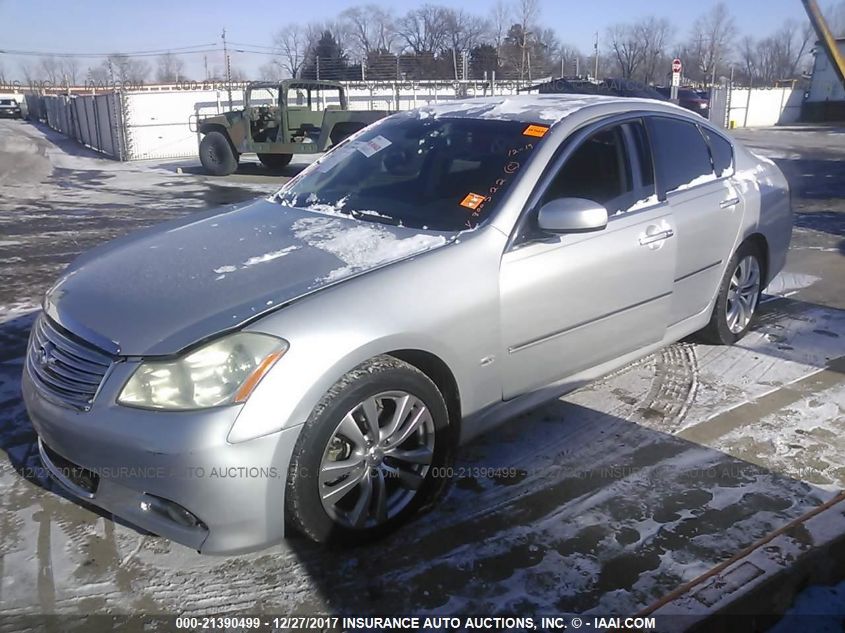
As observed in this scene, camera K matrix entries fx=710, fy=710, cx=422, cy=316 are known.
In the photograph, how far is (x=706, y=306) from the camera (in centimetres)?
427

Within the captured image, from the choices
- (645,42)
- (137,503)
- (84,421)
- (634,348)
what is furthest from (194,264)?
(645,42)

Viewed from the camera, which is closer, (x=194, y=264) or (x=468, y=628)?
(x=468, y=628)

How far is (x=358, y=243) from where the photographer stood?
2957 millimetres

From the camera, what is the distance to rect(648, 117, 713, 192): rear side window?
3.86 m

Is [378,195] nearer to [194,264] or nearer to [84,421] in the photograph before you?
[194,264]

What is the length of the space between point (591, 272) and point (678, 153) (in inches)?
48.3

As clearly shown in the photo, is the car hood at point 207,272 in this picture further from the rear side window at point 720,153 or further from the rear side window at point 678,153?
the rear side window at point 720,153

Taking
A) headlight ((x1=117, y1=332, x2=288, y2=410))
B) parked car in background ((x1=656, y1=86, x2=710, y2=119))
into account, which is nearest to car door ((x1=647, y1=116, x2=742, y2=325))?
headlight ((x1=117, y1=332, x2=288, y2=410))

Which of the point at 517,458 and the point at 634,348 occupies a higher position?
the point at 634,348

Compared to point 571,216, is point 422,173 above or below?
above

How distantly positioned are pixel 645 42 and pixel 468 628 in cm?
7367

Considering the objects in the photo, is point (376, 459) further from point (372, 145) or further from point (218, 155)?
point (218, 155)

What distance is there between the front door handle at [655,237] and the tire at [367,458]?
4.79 ft

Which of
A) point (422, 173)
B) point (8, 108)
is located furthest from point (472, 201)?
point (8, 108)
